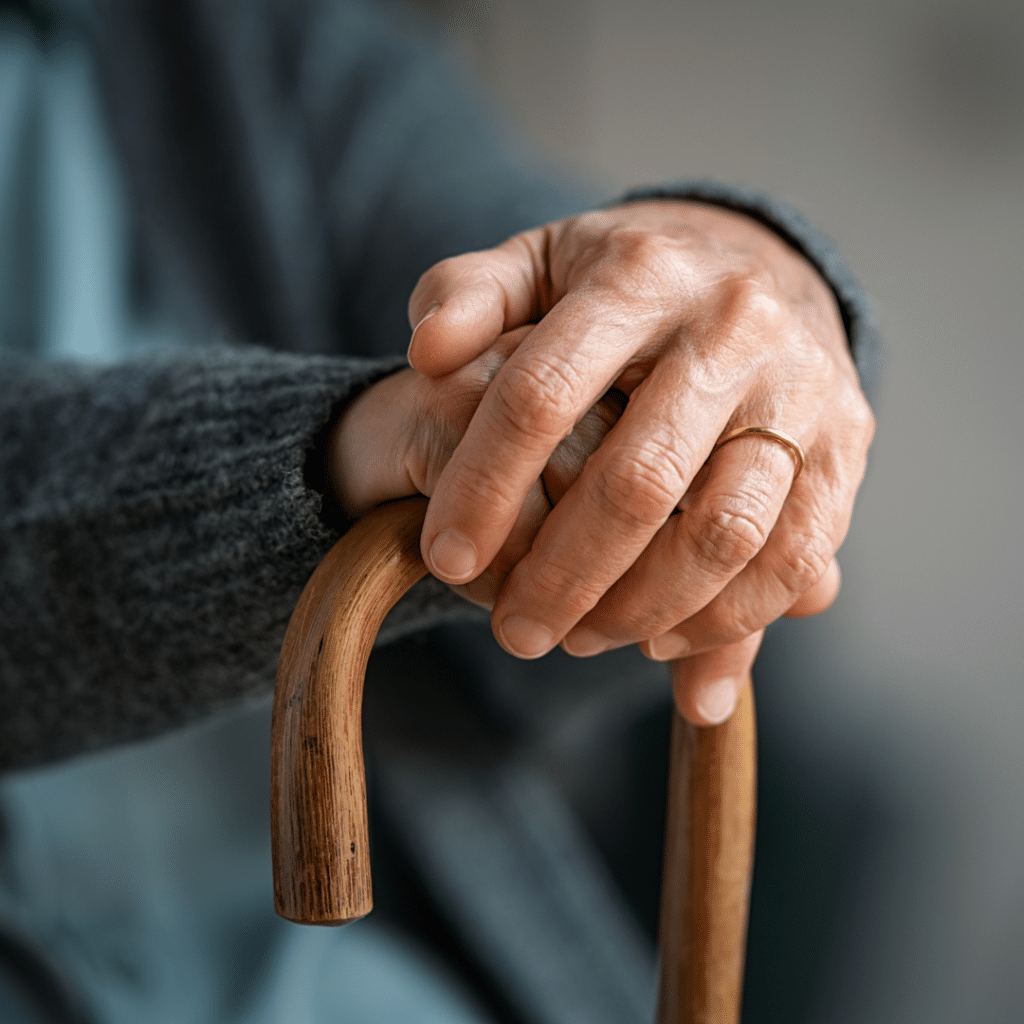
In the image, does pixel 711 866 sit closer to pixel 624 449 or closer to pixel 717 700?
pixel 717 700

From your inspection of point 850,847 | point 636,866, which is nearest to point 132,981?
point 636,866

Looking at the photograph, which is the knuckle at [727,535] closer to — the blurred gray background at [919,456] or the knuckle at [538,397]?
the knuckle at [538,397]

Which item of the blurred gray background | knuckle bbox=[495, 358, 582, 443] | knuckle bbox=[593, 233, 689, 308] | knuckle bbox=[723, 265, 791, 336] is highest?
knuckle bbox=[593, 233, 689, 308]

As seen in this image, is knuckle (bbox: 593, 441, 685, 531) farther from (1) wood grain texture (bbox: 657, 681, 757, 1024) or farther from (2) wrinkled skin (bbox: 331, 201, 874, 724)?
(1) wood grain texture (bbox: 657, 681, 757, 1024)

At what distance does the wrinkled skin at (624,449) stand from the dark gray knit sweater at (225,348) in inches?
2.1

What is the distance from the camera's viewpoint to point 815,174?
105 centimetres

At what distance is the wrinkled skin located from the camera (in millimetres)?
246

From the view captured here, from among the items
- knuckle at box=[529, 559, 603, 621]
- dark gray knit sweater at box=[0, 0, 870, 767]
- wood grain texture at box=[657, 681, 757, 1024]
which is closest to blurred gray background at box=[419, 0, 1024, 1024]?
dark gray knit sweater at box=[0, 0, 870, 767]

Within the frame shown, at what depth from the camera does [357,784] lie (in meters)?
0.23

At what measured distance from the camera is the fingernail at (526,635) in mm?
266

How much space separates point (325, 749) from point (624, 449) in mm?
116

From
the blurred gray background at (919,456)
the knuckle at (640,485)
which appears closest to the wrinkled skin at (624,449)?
the knuckle at (640,485)

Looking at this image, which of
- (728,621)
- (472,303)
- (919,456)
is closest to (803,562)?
(728,621)

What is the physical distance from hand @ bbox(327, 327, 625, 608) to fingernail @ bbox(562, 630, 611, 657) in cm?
3
